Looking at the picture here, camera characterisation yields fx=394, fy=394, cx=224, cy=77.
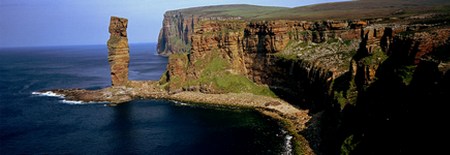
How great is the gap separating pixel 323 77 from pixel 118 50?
83.0m

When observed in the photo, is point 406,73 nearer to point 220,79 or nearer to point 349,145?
point 349,145

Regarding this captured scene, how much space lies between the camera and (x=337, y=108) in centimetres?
8419

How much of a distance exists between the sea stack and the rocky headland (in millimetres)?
385

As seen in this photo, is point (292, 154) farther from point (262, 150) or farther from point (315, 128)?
→ point (315, 128)

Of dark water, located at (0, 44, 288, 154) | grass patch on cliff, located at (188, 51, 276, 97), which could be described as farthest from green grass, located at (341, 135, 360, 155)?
grass patch on cliff, located at (188, 51, 276, 97)

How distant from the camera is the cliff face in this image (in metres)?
64.2

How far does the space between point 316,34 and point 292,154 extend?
62.8m

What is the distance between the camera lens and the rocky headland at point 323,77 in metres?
61.7

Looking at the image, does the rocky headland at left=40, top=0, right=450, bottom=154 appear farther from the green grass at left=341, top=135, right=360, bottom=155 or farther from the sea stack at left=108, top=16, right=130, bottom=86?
the sea stack at left=108, top=16, right=130, bottom=86

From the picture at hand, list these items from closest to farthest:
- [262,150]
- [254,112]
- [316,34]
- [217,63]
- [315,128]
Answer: [262,150], [315,128], [254,112], [316,34], [217,63]

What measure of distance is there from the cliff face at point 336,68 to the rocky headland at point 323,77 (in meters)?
0.24

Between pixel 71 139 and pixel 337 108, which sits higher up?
pixel 337 108

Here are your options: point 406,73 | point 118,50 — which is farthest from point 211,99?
point 406,73

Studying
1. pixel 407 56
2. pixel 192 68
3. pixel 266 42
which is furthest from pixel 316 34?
pixel 407 56
